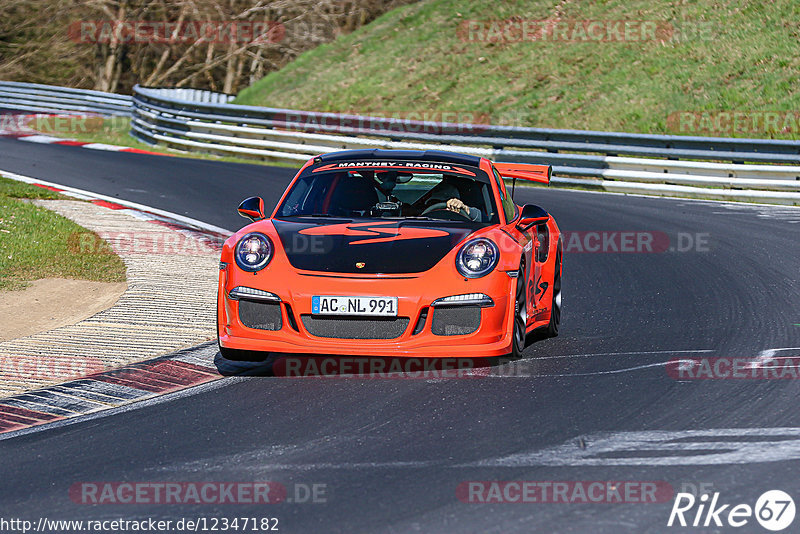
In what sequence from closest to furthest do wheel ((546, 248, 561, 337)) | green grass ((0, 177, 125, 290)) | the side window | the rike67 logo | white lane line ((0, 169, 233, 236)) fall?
the rike67 logo
the side window
wheel ((546, 248, 561, 337))
green grass ((0, 177, 125, 290))
white lane line ((0, 169, 233, 236))

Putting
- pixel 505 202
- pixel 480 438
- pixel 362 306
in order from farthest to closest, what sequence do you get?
pixel 505 202 < pixel 362 306 < pixel 480 438

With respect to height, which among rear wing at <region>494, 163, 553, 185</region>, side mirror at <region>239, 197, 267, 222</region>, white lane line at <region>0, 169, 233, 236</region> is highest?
rear wing at <region>494, 163, 553, 185</region>

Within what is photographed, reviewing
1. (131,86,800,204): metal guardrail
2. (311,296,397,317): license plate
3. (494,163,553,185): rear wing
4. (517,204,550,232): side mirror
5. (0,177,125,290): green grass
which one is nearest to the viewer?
(311,296,397,317): license plate

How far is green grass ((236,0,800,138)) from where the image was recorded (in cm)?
2586

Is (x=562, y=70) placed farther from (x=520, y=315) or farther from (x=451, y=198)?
(x=520, y=315)

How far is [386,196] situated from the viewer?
7.96m

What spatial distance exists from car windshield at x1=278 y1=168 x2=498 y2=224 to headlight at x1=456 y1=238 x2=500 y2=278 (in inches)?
28.7

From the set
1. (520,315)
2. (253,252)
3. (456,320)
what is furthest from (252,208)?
(520,315)

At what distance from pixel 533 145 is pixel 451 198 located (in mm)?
12448

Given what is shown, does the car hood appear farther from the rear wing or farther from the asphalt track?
the rear wing

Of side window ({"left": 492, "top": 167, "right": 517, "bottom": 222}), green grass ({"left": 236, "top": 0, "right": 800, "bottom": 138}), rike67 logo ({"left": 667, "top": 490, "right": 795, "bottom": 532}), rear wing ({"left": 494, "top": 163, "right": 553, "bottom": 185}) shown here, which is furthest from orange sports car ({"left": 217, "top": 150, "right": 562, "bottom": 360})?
green grass ({"left": 236, "top": 0, "right": 800, "bottom": 138})

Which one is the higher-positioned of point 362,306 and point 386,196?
point 386,196

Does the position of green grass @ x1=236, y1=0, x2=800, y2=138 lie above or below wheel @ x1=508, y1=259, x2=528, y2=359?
above

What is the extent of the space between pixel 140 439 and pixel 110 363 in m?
1.72
